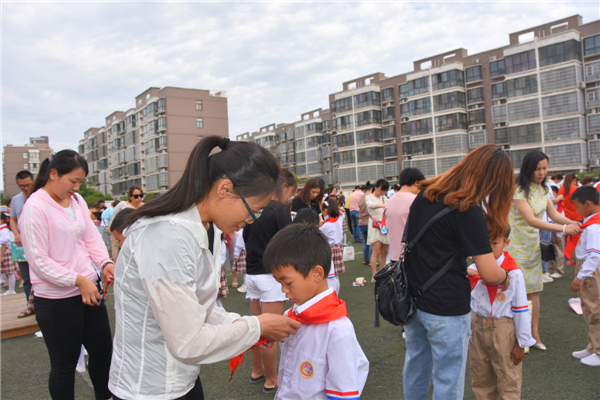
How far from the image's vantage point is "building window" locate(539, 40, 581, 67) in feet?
103

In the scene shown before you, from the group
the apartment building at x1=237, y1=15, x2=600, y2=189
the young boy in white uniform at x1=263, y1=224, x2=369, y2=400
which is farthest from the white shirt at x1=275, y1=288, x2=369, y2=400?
the apartment building at x1=237, y1=15, x2=600, y2=189

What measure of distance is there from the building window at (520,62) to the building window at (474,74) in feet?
9.15

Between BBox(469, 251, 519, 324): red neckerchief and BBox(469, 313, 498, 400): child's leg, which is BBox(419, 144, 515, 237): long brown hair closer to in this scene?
BBox(469, 251, 519, 324): red neckerchief

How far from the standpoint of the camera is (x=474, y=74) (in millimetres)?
37969

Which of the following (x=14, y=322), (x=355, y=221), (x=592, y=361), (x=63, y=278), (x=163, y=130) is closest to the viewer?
(x=63, y=278)

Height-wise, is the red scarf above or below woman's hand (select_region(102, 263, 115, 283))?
below

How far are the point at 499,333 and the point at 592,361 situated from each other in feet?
5.79

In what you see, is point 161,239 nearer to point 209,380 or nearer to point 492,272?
point 492,272

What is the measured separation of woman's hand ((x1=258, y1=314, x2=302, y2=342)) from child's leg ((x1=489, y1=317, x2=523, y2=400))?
188 centimetres

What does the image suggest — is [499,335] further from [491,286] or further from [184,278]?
[184,278]

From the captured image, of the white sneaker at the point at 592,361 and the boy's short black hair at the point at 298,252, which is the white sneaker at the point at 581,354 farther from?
the boy's short black hair at the point at 298,252

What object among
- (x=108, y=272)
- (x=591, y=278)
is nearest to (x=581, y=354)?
(x=591, y=278)

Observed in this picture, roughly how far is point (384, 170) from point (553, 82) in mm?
18866

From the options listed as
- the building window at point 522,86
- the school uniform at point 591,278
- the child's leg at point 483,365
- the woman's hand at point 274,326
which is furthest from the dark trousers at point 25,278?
the building window at point 522,86
